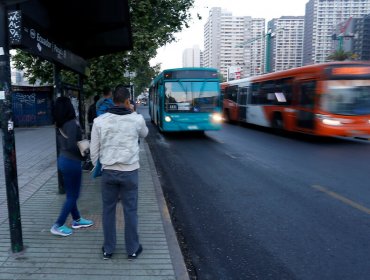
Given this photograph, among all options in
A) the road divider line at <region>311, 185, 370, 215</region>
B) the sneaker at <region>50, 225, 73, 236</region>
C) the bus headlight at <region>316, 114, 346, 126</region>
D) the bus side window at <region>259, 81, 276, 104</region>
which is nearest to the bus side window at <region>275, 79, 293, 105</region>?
the bus side window at <region>259, 81, 276, 104</region>

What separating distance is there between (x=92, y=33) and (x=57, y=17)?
2.75 feet

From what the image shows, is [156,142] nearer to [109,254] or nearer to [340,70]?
[340,70]

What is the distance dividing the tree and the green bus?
168 cm

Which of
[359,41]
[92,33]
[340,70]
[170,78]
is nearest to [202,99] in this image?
[170,78]

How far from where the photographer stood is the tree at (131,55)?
1110 centimetres

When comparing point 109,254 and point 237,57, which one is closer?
point 109,254

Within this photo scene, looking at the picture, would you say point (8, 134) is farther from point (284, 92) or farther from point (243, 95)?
point (243, 95)

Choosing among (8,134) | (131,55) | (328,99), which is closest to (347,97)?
(328,99)

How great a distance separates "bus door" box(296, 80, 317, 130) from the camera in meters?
13.2

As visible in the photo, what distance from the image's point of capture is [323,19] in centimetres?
5628

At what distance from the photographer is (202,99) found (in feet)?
49.7

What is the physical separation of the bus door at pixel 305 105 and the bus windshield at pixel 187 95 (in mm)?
3295

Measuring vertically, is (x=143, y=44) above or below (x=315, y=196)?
above

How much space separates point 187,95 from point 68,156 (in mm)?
11015
